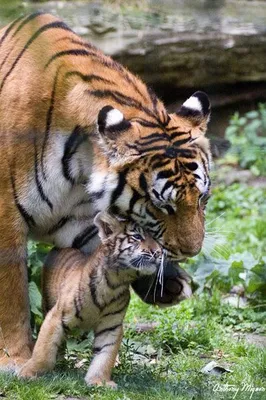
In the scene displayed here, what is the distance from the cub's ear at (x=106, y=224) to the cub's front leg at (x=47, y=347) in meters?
0.43

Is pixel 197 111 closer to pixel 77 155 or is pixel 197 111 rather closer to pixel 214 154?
pixel 214 154

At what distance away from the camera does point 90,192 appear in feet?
13.6

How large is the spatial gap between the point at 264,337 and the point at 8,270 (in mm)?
1662

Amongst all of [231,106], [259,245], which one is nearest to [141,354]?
[259,245]

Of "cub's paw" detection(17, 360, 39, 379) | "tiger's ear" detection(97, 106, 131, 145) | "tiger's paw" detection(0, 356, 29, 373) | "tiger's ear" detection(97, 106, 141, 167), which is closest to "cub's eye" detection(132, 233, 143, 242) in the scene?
"tiger's ear" detection(97, 106, 141, 167)

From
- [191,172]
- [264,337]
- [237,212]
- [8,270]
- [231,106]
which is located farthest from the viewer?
[231,106]

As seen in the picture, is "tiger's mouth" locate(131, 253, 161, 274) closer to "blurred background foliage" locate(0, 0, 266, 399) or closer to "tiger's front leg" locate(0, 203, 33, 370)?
"blurred background foliage" locate(0, 0, 266, 399)

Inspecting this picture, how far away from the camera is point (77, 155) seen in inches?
168

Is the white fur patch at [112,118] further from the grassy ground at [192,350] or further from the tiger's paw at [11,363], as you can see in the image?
the tiger's paw at [11,363]

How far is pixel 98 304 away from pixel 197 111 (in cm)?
102

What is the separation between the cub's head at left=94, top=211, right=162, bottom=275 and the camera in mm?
3883

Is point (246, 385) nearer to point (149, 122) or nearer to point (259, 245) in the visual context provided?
point (149, 122)

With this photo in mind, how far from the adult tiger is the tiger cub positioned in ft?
0.44

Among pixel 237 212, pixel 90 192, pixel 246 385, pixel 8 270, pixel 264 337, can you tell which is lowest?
pixel 237 212
